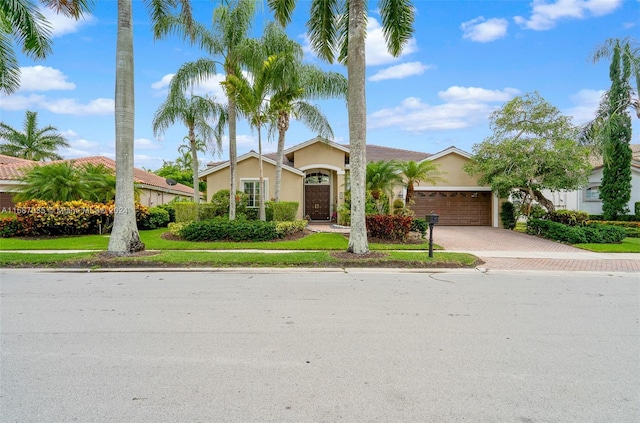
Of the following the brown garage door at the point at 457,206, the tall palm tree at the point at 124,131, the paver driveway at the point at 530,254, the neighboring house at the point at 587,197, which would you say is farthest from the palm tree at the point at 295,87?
the neighboring house at the point at 587,197

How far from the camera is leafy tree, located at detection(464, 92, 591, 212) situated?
1627 cm

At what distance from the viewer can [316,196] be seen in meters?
21.5

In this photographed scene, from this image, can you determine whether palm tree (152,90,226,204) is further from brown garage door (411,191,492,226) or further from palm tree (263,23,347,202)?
brown garage door (411,191,492,226)

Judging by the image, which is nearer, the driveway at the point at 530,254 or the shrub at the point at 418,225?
the driveway at the point at 530,254

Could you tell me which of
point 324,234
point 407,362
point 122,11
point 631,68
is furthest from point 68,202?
point 631,68

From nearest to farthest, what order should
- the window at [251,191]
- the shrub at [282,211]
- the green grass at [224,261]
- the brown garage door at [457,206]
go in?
the green grass at [224,261]
the shrub at [282,211]
the window at [251,191]
the brown garage door at [457,206]

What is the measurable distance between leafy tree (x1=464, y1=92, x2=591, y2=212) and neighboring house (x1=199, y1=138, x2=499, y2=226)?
1648mm

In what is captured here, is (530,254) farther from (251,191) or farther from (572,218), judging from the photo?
Result: (251,191)

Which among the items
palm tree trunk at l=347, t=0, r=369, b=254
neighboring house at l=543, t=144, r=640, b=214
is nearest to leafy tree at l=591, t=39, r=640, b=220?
neighboring house at l=543, t=144, r=640, b=214

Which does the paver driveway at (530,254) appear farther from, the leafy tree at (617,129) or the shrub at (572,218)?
the leafy tree at (617,129)

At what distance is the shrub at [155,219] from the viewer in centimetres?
1798

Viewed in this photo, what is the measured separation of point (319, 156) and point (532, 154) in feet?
36.8

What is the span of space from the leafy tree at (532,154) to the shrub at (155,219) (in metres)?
17.2

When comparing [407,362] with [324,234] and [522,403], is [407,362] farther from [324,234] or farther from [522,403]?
[324,234]
